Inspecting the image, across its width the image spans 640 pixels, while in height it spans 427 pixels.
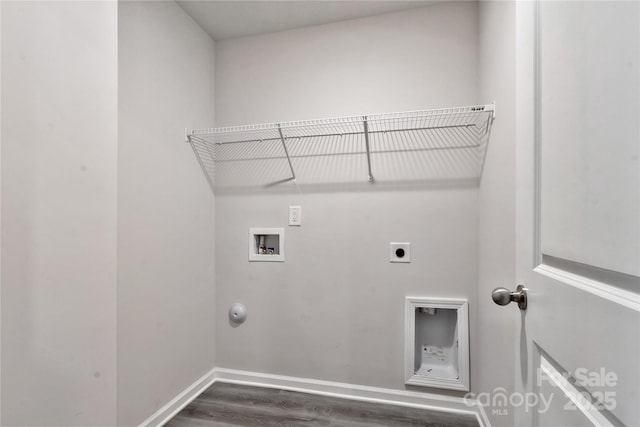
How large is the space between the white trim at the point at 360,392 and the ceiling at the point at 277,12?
2379 millimetres

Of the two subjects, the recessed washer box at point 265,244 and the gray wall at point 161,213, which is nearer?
the gray wall at point 161,213

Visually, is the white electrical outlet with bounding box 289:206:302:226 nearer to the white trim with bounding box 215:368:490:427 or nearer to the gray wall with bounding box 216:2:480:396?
the gray wall with bounding box 216:2:480:396

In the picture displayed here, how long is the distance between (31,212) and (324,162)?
5.31ft

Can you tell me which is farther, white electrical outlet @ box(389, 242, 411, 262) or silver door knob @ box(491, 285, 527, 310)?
white electrical outlet @ box(389, 242, 411, 262)

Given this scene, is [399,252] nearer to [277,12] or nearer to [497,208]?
[497,208]

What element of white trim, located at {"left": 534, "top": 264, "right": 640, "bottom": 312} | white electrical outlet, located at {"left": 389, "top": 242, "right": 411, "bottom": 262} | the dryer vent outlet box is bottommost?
the dryer vent outlet box

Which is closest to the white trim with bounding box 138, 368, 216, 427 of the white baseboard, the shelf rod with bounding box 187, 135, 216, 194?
the white baseboard

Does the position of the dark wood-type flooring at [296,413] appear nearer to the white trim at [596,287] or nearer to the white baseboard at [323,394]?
the white baseboard at [323,394]

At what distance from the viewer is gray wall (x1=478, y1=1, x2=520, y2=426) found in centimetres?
127

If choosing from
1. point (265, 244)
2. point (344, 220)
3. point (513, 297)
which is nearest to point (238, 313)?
point (265, 244)

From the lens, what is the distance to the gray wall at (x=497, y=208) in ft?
4.17

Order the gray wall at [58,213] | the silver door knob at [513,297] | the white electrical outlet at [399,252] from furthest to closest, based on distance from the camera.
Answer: the white electrical outlet at [399,252] → the silver door knob at [513,297] → the gray wall at [58,213]

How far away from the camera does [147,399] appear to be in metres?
1.67

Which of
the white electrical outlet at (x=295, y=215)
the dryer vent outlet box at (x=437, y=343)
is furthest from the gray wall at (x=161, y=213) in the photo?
the dryer vent outlet box at (x=437, y=343)
